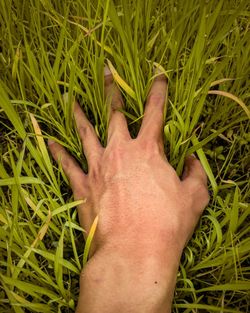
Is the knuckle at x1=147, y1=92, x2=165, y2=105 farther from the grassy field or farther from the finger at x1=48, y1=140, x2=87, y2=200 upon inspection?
the finger at x1=48, y1=140, x2=87, y2=200

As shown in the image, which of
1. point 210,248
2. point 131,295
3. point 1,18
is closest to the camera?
point 131,295

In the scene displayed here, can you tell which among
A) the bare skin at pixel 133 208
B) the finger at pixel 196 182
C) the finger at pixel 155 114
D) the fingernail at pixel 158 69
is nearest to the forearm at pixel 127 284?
the bare skin at pixel 133 208

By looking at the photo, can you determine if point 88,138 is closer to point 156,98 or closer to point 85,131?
point 85,131

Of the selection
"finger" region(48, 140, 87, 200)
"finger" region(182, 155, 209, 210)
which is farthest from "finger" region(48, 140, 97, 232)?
"finger" region(182, 155, 209, 210)

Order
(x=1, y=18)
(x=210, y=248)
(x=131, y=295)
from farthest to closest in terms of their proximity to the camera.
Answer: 1. (x=1, y=18)
2. (x=210, y=248)
3. (x=131, y=295)

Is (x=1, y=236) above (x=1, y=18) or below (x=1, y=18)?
below

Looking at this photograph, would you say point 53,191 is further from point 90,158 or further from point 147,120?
point 147,120

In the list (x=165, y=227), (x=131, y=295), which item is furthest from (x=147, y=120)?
(x=131, y=295)

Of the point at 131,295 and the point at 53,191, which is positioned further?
the point at 53,191
